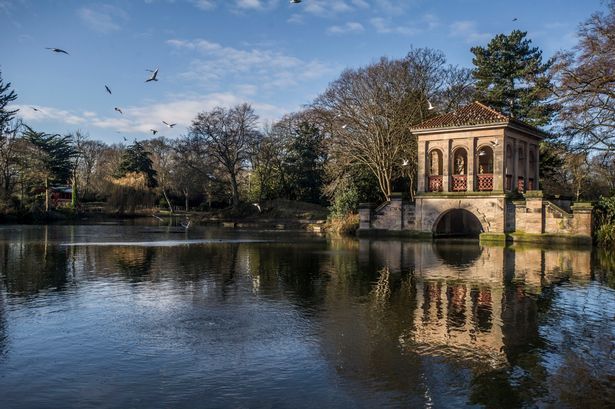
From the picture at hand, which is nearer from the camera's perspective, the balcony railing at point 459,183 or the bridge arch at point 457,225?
the balcony railing at point 459,183

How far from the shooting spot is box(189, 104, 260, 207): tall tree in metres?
61.1

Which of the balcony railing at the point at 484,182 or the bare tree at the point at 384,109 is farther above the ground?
the bare tree at the point at 384,109

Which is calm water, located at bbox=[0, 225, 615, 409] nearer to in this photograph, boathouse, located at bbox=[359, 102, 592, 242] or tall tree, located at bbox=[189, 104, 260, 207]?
boathouse, located at bbox=[359, 102, 592, 242]

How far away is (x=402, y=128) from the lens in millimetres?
37656

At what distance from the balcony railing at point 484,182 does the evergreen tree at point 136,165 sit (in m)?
54.3

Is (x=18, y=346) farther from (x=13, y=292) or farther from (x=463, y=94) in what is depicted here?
(x=463, y=94)

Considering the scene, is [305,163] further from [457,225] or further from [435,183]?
[435,183]

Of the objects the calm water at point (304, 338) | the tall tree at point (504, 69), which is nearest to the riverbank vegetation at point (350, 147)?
the tall tree at point (504, 69)

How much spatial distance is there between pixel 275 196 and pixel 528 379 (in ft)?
195

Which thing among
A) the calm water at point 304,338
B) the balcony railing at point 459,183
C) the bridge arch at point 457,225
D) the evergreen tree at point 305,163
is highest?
the evergreen tree at point 305,163

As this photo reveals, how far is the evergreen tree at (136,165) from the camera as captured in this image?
75.6 meters

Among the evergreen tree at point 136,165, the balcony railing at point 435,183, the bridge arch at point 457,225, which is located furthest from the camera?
the evergreen tree at point 136,165

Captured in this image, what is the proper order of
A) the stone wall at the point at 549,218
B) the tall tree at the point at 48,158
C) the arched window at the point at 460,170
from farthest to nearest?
the tall tree at the point at 48,158, the arched window at the point at 460,170, the stone wall at the point at 549,218

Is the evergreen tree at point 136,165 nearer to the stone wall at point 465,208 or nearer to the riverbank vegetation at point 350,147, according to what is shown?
the riverbank vegetation at point 350,147
